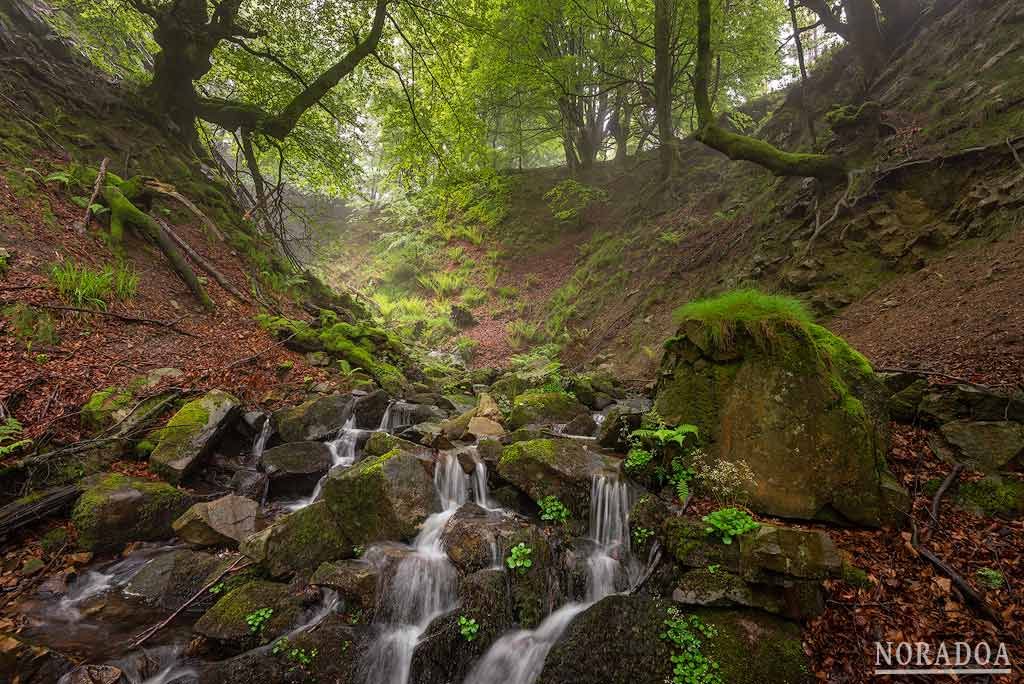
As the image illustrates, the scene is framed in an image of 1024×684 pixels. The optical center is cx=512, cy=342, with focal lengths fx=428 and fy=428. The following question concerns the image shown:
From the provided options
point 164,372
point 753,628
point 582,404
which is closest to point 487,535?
point 753,628

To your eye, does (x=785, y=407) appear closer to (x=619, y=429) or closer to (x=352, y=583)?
(x=619, y=429)

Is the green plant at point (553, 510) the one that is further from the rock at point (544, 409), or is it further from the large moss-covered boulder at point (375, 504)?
the rock at point (544, 409)

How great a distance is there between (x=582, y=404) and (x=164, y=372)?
609 centimetres

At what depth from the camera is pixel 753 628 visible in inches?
116

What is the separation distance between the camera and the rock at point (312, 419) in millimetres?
5840

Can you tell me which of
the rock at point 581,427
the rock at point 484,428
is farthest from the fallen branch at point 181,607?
the rock at point 581,427

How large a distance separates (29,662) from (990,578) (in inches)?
253

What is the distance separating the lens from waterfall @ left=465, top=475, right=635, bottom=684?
321 centimetres

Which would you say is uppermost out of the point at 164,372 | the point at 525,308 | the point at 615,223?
the point at 615,223

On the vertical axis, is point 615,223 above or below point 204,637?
above

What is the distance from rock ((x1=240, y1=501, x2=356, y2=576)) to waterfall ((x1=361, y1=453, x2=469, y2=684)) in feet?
2.24

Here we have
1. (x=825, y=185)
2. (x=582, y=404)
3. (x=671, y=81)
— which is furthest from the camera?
(x=671, y=81)

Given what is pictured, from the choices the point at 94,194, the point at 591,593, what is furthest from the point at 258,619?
the point at 94,194

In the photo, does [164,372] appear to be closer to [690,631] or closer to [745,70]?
[690,631]
